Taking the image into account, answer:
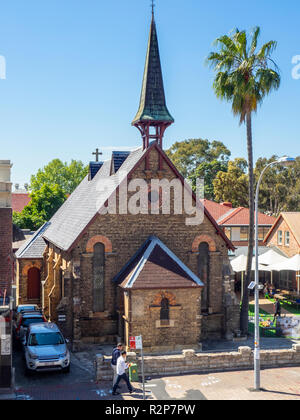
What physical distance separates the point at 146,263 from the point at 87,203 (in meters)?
6.47

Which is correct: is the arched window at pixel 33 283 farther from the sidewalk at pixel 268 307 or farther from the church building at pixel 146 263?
the sidewalk at pixel 268 307

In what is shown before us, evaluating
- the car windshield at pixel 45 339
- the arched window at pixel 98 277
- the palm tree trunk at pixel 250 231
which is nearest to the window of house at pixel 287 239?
the palm tree trunk at pixel 250 231

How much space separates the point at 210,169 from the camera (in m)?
77.5

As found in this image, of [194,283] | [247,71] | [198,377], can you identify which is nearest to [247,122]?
[247,71]

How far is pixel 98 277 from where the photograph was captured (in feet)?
81.4

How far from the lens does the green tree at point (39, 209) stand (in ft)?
184

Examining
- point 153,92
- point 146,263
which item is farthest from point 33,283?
point 153,92

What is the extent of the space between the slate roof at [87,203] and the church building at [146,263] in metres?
0.09

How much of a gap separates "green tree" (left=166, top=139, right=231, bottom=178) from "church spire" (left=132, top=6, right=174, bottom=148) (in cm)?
5514

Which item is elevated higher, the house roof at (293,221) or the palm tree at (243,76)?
the palm tree at (243,76)

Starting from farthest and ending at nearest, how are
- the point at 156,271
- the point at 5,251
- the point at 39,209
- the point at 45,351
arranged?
the point at 39,209 < the point at 156,271 < the point at 45,351 < the point at 5,251

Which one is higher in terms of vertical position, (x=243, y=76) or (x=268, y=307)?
(x=243, y=76)

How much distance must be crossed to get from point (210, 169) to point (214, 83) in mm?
51631

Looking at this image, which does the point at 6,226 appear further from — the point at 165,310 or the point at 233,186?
the point at 233,186
